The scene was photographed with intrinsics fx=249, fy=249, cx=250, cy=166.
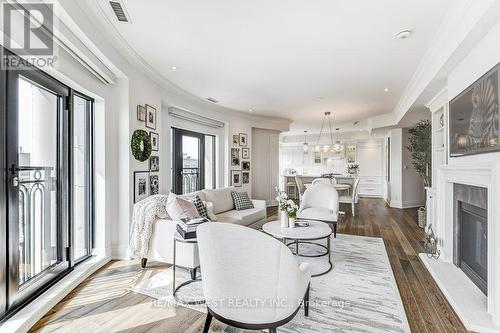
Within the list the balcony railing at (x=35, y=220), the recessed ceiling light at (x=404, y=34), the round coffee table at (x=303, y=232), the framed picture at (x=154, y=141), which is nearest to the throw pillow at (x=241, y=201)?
the round coffee table at (x=303, y=232)

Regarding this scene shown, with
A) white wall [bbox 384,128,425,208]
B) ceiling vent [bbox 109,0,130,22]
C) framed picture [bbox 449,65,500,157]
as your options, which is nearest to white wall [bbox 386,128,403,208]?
white wall [bbox 384,128,425,208]

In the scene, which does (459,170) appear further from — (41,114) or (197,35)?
(41,114)

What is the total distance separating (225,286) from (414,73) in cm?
420

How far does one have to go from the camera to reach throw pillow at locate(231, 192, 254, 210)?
4.63 metres

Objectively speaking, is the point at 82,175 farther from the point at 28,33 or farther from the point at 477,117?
the point at 477,117

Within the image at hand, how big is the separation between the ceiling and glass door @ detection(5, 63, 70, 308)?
1.05 m

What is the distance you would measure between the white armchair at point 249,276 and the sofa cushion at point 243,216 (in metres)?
2.18

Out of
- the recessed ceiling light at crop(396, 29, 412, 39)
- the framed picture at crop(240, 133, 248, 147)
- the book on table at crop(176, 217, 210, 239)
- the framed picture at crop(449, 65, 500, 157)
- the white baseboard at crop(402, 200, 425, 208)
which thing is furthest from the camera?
the white baseboard at crop(402, 200, 425, 208)

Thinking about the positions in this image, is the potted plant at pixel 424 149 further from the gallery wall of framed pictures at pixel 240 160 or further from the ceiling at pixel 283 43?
the gallery wall of framed pictures at pixel 240 160

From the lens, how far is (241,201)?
4688 mm

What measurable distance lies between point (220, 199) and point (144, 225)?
1.58 meters

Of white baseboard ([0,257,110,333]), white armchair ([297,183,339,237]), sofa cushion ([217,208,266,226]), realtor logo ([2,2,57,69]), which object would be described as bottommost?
white baseboard ([0,257,110,333])

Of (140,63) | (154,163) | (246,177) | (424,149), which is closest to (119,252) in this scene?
(154,163)

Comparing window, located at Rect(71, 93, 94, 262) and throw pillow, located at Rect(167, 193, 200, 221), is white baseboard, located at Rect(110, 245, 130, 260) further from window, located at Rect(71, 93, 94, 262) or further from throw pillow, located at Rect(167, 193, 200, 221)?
throw pillow, located at Rect(167, 193, 200, 221)
